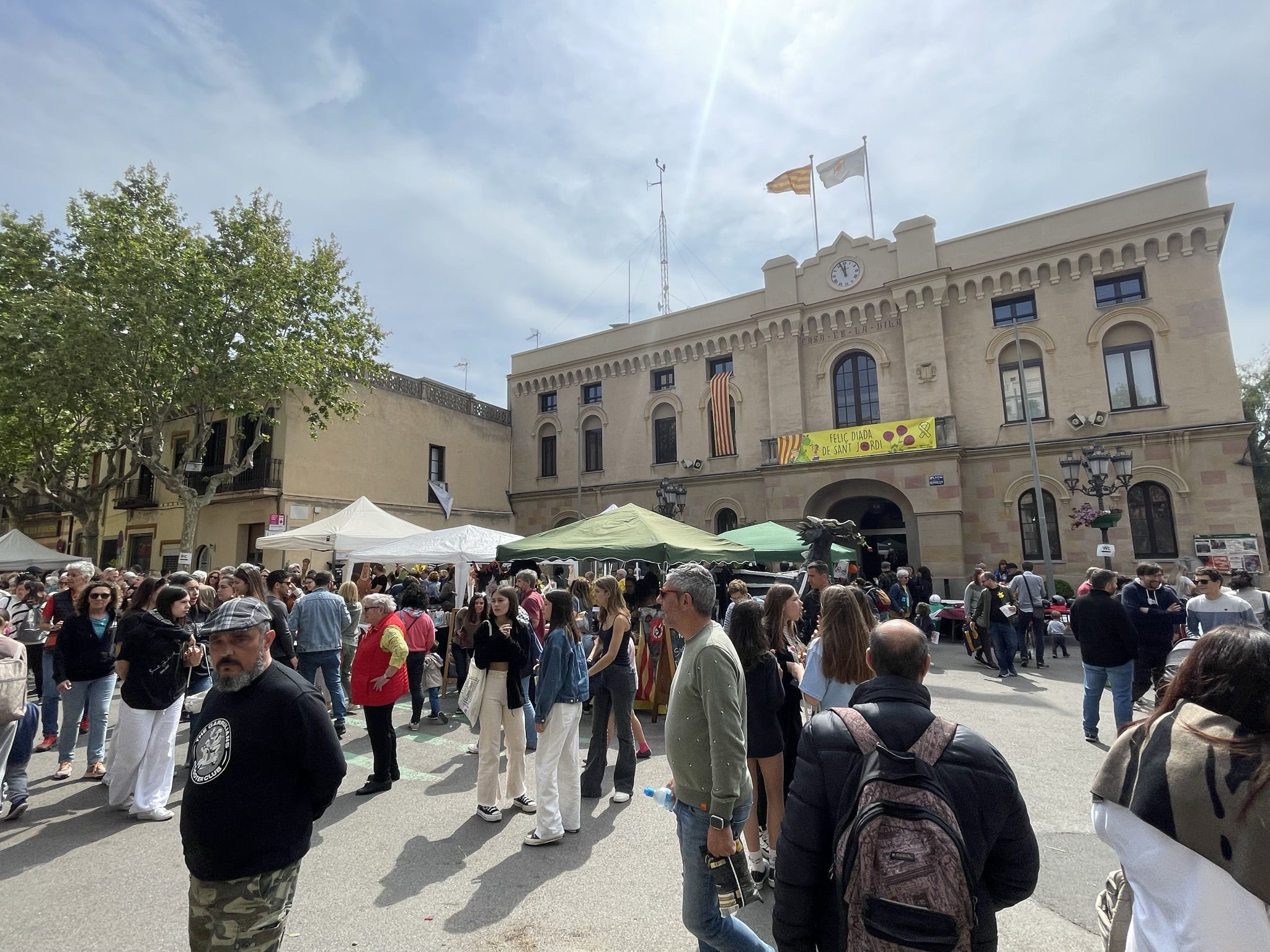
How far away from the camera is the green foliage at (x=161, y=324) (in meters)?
17.1

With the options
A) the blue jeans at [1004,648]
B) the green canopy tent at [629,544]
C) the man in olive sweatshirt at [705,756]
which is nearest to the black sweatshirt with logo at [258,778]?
the man in olive sweatshirt at [705,756]

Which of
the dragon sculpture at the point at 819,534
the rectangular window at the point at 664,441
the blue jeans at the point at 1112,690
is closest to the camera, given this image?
the blue jeans at the point at 1112,690

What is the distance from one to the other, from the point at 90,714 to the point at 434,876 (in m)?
4.45

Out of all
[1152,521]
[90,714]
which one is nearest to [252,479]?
[90,714]

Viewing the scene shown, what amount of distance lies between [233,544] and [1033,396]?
2719cm

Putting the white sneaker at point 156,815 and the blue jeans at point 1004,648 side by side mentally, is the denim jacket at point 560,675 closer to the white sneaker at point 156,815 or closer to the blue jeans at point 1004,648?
the white sneaker at point 156,815

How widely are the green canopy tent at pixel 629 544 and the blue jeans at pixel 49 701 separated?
5689 millimetres

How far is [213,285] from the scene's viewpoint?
17750 millimetres

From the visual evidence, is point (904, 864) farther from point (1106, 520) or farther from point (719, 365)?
point (719, 365)

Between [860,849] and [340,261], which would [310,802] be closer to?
[860,849]

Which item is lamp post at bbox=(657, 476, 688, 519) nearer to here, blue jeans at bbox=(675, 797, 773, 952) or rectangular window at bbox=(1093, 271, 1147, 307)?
rectangular window at bbox=(1093, 271, 1147, 307)

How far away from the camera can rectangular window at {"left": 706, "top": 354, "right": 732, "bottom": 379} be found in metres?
25.5

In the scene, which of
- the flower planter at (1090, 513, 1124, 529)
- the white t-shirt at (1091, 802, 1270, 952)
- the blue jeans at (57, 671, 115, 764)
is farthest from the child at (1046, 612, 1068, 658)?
the blue jeans at (57, 671, 115, 764)

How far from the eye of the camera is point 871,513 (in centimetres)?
2308
